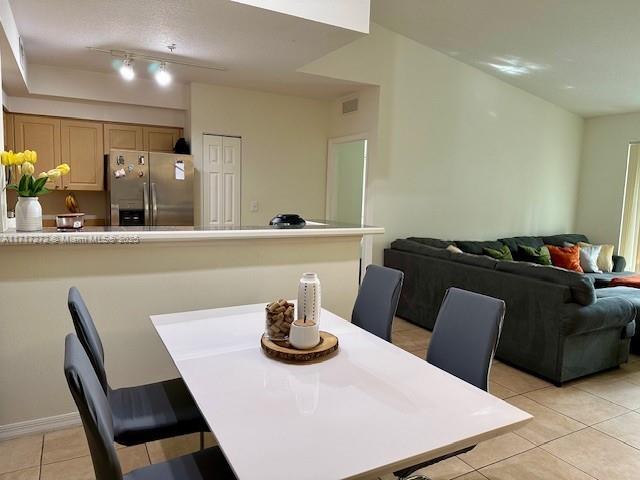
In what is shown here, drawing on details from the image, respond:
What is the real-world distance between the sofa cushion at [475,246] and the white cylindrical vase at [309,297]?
157 inches

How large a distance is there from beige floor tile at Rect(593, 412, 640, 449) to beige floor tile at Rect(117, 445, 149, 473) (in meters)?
2.70

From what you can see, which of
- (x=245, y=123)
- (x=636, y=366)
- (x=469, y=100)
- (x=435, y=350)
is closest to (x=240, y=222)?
(x=245, y=123)

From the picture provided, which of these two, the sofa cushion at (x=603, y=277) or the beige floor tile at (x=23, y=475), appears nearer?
the beige floor tile at (x=23, y=475)

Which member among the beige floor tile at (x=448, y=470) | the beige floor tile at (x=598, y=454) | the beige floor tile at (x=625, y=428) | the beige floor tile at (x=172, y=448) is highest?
the beige floor tile at (x=625, y=428)

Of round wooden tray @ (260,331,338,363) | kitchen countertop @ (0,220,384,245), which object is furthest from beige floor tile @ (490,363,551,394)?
round wooden tray @ (260,331,338,363)

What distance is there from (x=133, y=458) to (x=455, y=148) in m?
4.98

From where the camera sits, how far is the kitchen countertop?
2285 mm

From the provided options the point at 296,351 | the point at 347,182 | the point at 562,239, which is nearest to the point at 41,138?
the point at 347,182

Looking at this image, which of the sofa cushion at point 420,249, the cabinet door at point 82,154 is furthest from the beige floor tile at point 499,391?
the cabinet door at point 82,154

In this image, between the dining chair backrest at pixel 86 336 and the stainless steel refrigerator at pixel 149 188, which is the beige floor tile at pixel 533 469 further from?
the stainless steel refrigerator at pixel 149 188

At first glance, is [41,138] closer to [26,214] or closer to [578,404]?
[26,214]

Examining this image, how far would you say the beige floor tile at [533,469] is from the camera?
89.1 inches

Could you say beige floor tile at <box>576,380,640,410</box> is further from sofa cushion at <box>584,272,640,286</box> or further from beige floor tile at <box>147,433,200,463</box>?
beige floor tile at <box>147,433,200,463</box>

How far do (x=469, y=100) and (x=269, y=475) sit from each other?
5659 millimetres
